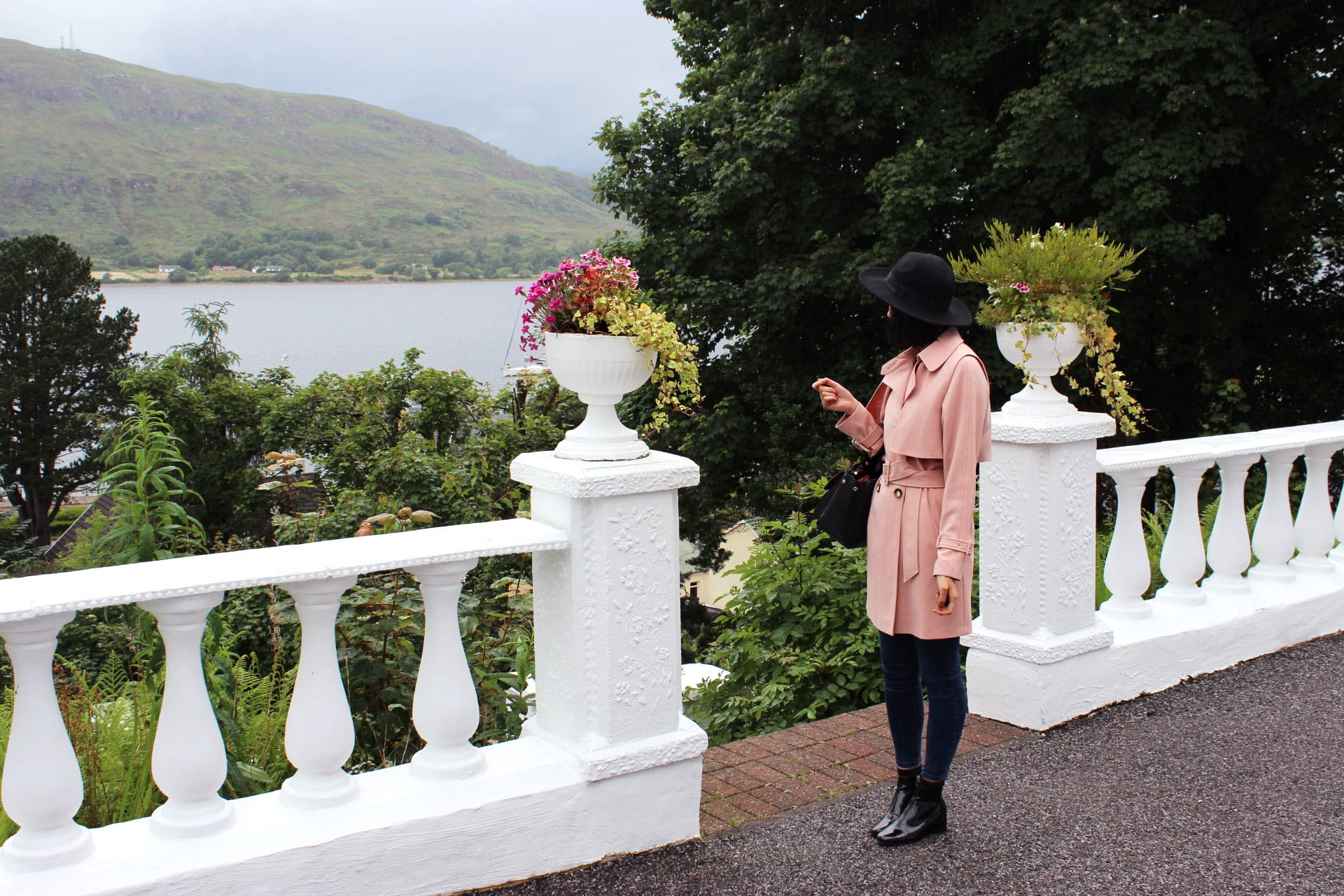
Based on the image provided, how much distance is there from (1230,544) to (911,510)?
2.67m

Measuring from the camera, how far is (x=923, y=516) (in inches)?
112

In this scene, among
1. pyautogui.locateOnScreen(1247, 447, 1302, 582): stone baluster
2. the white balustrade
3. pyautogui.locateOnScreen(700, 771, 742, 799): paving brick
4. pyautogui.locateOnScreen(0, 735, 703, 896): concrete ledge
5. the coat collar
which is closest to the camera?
pyautogui.locateOnScreen(0, 735, 703, 896): concrete ledge

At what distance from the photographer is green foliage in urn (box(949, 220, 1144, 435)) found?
149 inches

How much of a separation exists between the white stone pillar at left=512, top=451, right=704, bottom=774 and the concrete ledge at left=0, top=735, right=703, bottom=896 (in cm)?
8

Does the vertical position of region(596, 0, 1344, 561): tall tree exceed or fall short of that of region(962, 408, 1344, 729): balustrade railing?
it exceeds it

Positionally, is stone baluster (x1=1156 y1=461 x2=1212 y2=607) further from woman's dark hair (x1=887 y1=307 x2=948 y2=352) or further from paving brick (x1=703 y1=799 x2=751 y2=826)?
paving brick (x1=703 y1=799 x2=751 y2=826)

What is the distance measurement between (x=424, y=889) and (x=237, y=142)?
73073 mm

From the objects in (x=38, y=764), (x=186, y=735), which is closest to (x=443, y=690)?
(x=186, y=735)

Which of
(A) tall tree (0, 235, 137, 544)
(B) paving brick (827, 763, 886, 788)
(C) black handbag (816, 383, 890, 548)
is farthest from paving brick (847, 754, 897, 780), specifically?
(A) tall tree (0, 235, 137, 544)

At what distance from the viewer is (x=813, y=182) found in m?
14.5

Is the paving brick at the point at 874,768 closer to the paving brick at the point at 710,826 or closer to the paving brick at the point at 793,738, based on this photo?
the paving brick at the point at 793,738

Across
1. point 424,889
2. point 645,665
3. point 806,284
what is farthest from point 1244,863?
point 806,284

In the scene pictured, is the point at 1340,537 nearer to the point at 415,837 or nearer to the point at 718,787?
the point at 718,787

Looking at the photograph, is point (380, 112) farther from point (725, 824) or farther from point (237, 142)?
point (725, 824)
